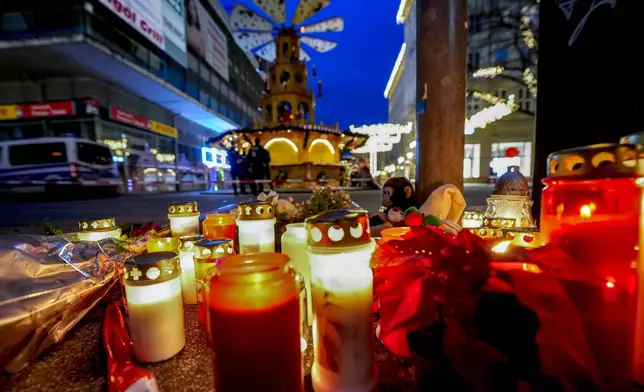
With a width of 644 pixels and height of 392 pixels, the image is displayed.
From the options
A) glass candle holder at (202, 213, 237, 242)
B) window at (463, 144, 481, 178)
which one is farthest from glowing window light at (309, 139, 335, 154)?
glass candle holder at (202, 213, 237, 242)

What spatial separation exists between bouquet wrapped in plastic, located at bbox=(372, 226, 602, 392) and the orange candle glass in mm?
47

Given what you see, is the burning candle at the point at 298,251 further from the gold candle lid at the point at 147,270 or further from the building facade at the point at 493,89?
the building facade at the point at 493,89

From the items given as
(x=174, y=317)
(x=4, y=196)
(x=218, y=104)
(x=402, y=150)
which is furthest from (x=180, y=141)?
(x=174, y=317)

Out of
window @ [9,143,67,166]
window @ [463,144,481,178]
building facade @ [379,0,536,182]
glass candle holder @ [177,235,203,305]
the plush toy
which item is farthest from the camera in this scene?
window @ [463,144,481,178]

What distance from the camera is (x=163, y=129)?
15.6 meters

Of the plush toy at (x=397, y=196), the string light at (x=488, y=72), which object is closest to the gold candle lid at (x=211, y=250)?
the plush toy at (x=397, y=196)

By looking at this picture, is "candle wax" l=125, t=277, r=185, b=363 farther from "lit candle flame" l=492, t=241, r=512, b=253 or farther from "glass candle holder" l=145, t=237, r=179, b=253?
"lit candle flame" l=492, t=241, r=512, b=253

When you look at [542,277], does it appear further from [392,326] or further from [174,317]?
[174,317]

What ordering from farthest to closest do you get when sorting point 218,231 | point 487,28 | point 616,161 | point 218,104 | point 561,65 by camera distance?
point 218,104 → point 487,28 → point 561,65 → point 218,231 → point 616,161

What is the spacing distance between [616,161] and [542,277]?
327 mm

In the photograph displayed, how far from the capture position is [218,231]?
160 cm

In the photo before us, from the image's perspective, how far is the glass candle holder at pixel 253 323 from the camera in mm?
649

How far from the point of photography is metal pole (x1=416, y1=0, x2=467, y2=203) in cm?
247

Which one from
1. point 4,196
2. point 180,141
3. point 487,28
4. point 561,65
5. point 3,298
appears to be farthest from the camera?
point 180,141
